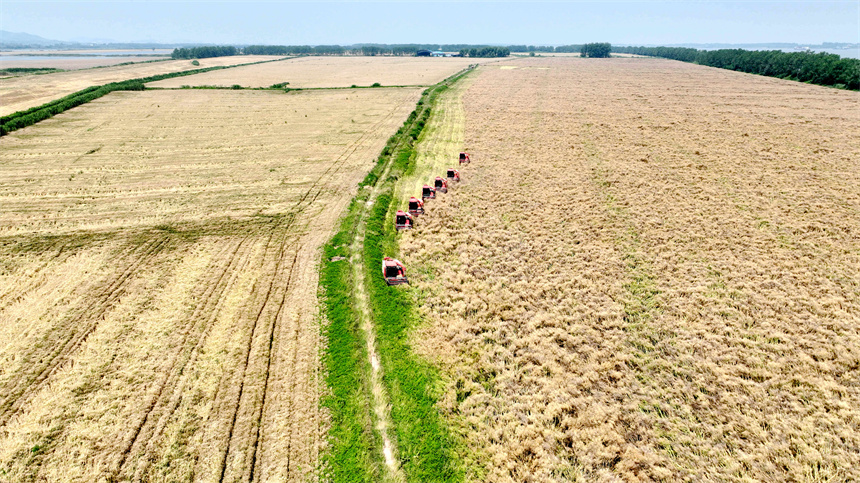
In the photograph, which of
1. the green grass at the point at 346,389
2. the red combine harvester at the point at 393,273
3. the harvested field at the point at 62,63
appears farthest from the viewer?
the harvested field at the point at 62,63

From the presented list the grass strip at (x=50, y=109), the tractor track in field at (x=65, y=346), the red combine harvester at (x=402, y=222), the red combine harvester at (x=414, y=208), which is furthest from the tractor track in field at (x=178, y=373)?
the grass strip at (x=50, y=109)

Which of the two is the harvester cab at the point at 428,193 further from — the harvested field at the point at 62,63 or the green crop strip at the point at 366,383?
the harvested field at the point at 62,63

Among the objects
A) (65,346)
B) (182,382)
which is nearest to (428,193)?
(182,382)

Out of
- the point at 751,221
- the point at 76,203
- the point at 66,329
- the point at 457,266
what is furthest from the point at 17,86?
the point at 751,221

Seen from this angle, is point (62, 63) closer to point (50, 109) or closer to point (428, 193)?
point (50, 109)

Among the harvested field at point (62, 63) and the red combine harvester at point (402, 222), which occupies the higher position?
the harvested field at point (62, 63)

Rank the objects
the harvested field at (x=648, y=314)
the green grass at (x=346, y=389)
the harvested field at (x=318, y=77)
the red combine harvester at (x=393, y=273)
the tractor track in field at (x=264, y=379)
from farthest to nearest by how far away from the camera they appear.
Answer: the harvested field at (x=318, y=77)
the red combine harvester at (x=393, y=273)
the harvested field at (x=648, y=314)
the green grass at (x=346, y=389)
the tractor track in field at (x=264, y=379)

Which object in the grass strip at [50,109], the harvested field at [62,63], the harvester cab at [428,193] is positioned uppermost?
the harvested field at [62,63]

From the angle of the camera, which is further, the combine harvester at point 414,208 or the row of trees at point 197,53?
the row of trees at point 197,53
